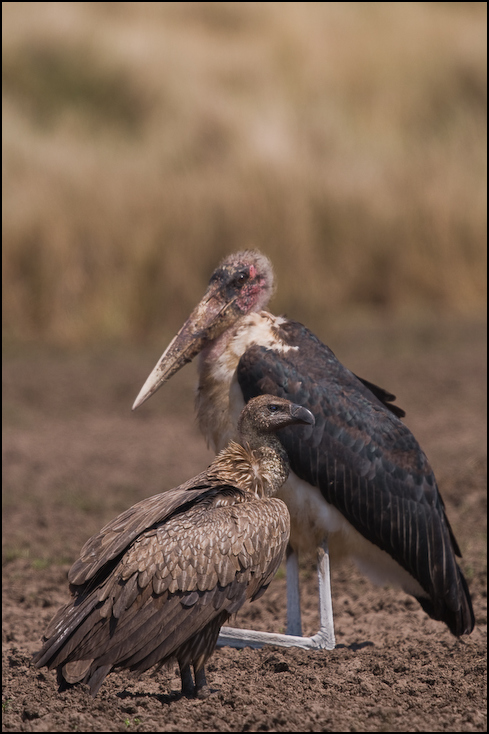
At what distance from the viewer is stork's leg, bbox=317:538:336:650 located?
510 centimetres

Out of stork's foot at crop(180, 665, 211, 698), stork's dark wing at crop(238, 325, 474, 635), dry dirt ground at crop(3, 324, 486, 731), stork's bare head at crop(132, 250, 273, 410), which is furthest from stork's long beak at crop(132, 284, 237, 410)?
stork's foot at crop(180, 665, 211, 698)

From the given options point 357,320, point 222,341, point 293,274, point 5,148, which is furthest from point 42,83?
point 222,341

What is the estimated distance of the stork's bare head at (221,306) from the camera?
558cm

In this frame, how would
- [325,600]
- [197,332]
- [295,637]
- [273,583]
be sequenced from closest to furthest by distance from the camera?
[295,637] < [325,600] < [197,332] < [273,583]

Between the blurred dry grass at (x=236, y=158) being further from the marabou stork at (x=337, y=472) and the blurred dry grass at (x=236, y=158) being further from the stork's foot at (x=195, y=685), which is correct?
the stork's foot at (x=195, y=685)

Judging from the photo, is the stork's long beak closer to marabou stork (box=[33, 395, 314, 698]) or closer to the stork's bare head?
the stork's bare head

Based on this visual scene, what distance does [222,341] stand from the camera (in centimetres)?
Result: 559

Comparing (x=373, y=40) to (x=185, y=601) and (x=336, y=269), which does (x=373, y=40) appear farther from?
(x=185, y=601)

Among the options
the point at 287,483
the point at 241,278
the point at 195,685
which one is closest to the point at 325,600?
the point at 287,483

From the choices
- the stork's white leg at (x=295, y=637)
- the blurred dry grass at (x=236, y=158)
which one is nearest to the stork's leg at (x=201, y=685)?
the stork's white leg at (x=295, y=637)

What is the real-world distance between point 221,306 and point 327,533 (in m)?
1.35

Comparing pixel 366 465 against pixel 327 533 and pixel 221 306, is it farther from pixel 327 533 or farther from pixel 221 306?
pixel 221 306

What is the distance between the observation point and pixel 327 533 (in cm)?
531

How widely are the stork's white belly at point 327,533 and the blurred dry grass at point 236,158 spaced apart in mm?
9169
